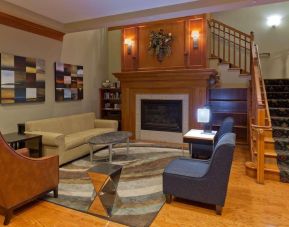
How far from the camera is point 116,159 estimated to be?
15.2 feet

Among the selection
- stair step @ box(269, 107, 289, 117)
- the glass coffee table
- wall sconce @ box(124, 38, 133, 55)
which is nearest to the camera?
the glass coffee table

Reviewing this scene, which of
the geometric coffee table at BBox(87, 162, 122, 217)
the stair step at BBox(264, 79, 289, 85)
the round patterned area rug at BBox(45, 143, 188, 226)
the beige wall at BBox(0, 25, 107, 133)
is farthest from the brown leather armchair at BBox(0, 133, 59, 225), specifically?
the stair step at BBox(264, 79, 289, 85)

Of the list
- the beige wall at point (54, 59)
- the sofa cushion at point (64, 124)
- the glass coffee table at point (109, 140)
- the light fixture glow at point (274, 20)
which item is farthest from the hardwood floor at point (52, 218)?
the light fixture glow at point (274, 20)

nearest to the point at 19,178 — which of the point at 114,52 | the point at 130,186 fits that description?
the point at 130,186

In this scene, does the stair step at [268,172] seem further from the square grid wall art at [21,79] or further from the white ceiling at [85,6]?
the square grid wall art at [21,79]

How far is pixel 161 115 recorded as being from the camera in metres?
6.21

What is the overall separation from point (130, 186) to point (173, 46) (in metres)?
3.84

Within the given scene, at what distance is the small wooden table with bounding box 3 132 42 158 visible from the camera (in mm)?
3708

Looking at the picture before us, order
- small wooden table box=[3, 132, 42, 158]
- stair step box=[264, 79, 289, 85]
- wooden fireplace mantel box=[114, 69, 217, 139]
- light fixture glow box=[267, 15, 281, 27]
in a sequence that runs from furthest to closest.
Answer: light fixture glow box=[267, 15, 281, 27] < stair step box=[264, 79, 289, 85] < wooden fireplace mantel box=[114, 69, 217, 139] < small wooden table box=[3, 132, 42, 158]

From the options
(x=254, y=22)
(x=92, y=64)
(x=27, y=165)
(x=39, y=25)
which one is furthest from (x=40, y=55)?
(x=254, y=22)

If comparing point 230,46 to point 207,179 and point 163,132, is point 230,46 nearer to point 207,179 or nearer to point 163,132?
point 163,132

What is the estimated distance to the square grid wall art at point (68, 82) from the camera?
17.2 ft

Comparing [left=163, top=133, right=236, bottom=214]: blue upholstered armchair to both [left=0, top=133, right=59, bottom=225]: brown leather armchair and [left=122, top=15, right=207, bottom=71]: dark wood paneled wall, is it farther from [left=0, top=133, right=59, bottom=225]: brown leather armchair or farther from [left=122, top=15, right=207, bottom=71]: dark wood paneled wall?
[left=122, top=15, right=207, bottom=71]: dark wood paneled wall

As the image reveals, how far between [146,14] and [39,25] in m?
2.17
